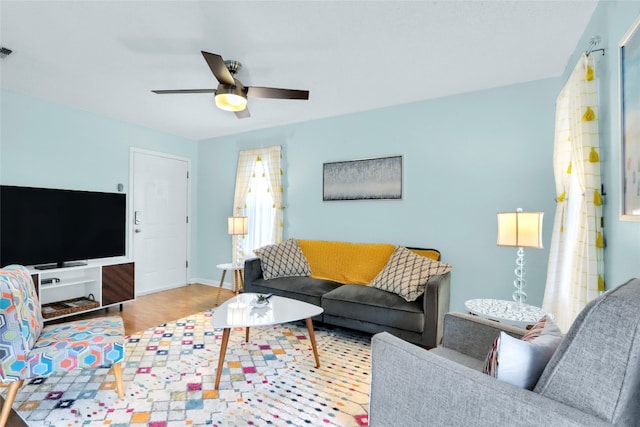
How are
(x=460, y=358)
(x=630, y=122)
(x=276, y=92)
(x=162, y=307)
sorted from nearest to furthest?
(x=630, y=122)
(x=460, y=358)
(x=276, y=92)
(x=162, y=307)

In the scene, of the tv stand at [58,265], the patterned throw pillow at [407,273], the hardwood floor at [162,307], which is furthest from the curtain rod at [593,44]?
the tv stand at [58,265]

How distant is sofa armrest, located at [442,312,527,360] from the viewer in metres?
1.61

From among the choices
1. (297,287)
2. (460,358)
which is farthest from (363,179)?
(460,358)

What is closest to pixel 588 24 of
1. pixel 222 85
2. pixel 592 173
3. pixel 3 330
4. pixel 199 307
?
pixel 592 173

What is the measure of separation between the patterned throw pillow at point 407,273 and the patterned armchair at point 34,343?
2097 mm

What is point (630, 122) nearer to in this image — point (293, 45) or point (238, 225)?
point (293, 45)

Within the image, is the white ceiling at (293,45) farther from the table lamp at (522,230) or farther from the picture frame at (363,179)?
the table lamp at (522,230)

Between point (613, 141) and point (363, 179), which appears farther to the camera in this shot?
point (363, 179)

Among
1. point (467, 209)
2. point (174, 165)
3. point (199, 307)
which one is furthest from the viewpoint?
point (174, 165)

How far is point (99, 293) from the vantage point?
11.6ft

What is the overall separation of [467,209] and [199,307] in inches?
127

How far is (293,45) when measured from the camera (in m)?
2.31

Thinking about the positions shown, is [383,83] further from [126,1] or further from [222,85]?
[126,1]

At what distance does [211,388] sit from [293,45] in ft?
7.91
